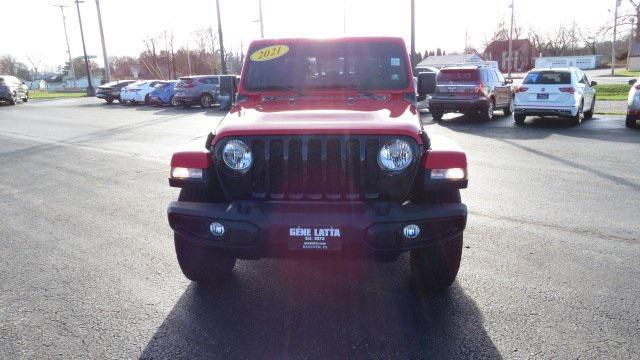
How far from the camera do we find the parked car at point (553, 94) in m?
13.8

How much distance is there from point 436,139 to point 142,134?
41.2 ft

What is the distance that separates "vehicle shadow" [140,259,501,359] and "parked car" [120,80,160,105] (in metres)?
26.5

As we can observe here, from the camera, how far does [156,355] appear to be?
307 cm

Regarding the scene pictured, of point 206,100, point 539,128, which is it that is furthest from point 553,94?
point 206,100

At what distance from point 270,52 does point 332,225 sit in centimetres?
234

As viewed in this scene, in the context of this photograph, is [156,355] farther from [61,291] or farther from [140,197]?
[140,197]

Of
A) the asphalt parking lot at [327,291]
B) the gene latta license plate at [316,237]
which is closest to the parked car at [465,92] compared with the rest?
the asphalt parking lot at [327,291]

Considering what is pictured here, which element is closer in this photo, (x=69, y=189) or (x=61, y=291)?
(x=61, y=291)

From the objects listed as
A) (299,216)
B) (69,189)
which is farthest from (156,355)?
(69,189)

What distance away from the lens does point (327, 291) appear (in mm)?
3941

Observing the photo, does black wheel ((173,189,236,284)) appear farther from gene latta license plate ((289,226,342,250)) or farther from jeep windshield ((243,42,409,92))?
jeep windshield ((243,42,409,92))

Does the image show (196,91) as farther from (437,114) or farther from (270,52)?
(270,52)

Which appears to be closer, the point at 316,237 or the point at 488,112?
the point at 316,237

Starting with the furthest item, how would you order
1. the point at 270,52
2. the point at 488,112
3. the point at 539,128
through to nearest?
1. the point at 488,112
2. the point at 539,128
3. the point at 270,52
